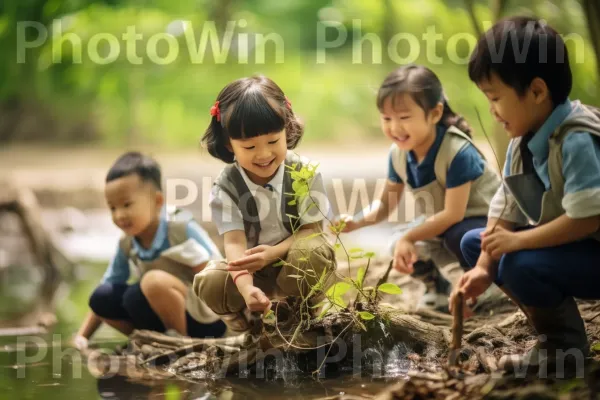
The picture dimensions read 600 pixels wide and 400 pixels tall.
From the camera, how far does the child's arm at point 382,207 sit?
2236 millimetres

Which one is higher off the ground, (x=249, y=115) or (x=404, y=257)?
(x=249, y=115)

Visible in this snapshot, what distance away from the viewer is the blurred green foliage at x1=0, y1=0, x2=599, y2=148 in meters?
5.70

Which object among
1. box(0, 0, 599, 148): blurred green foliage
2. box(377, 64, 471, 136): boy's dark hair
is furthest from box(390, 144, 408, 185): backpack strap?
box(0, 0, 599, 148): blurred green foliage

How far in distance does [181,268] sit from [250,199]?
57 centimetres

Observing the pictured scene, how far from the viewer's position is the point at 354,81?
6.82 m

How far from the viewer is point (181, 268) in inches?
93.7

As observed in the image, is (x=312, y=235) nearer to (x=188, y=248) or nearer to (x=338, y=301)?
(x=338, y=301)

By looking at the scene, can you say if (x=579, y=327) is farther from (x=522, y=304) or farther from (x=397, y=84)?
(x=397, y=84)

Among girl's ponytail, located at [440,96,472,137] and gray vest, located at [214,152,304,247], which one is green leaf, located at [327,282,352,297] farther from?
girl's ponytail, located at [440,96,472,137]

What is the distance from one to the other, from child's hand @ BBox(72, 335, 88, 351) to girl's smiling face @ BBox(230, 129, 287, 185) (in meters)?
0.94

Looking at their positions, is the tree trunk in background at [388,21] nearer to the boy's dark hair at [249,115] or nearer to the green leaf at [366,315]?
the boy's dark hair at [249,115]

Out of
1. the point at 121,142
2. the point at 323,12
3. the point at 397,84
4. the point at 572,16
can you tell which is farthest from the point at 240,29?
the point at 397,84

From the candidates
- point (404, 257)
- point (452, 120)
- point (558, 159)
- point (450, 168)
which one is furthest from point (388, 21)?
point (558, 159)

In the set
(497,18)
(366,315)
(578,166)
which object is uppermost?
(497,18)
